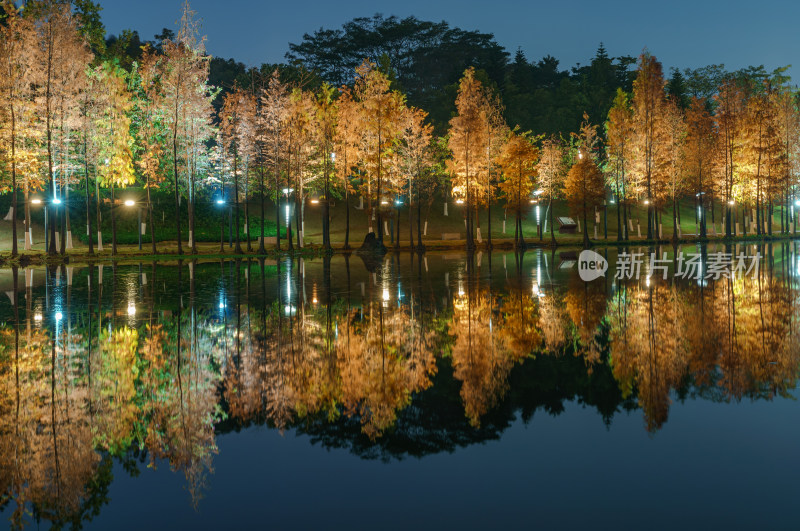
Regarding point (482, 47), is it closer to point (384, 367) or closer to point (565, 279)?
point (565, 279)

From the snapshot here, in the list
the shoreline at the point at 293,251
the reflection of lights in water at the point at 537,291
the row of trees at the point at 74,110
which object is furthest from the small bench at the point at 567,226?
the reflection of lights in water at the point at 537,291

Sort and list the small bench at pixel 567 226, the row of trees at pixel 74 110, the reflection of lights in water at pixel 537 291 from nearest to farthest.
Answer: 1. the reflection of lights in water at pixel 537 291
2. the row of trees at pixel 74 110
3. the small bench at pixel 567 226

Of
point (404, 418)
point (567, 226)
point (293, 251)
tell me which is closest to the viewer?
point (404, 418)

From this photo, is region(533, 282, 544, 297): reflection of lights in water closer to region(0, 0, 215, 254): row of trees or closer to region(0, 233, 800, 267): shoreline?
region(0, 233, 800, 267): shoreline

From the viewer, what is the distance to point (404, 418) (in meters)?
8.89

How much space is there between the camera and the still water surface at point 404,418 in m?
6.39

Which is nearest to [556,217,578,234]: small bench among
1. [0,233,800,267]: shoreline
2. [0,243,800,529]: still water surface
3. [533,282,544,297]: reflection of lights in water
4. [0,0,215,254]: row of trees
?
[0,233,800,267]: shoreline

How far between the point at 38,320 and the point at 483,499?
14.9 meters

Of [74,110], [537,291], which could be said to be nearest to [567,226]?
[74,110]

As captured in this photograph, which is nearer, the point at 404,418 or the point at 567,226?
the point at 404,418

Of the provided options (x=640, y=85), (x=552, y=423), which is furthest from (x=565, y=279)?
(x=640, y=85)

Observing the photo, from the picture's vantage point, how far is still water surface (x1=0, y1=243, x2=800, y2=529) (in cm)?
639

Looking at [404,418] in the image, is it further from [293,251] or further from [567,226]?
[567,226]

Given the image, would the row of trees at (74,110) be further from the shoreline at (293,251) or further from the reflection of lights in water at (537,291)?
the reflection of lights in water at (537,291)
